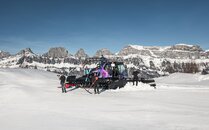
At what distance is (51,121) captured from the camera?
8.88 m

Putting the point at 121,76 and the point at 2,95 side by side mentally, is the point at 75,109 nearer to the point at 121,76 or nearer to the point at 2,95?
the point at 2,95

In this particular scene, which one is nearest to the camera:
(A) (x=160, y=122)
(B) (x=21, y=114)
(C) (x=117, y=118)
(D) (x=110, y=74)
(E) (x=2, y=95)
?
(A) (x=160, y=122)

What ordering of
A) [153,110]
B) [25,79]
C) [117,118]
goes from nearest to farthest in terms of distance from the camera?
[117,118] < [153,110] < [25,79]

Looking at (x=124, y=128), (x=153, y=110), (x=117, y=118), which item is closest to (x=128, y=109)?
(x=153, y=110)

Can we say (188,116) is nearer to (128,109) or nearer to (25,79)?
(128,109)

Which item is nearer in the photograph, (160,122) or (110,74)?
(160,122)

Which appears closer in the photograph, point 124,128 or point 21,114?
point 124,128

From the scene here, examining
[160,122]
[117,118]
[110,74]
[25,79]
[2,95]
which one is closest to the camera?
[160,122]

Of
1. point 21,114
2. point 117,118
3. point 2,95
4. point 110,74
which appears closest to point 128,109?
point 117,118

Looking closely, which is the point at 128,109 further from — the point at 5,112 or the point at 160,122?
the point at 5,112

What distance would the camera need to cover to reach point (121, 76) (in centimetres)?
2502

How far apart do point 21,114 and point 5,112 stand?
89cm

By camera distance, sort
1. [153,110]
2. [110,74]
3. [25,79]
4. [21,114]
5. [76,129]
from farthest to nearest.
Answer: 1. [25,79]
2. [110,74]
3. [153,110]
4. [21,114]
5. [76,129]

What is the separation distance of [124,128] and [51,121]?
8.46 feet
